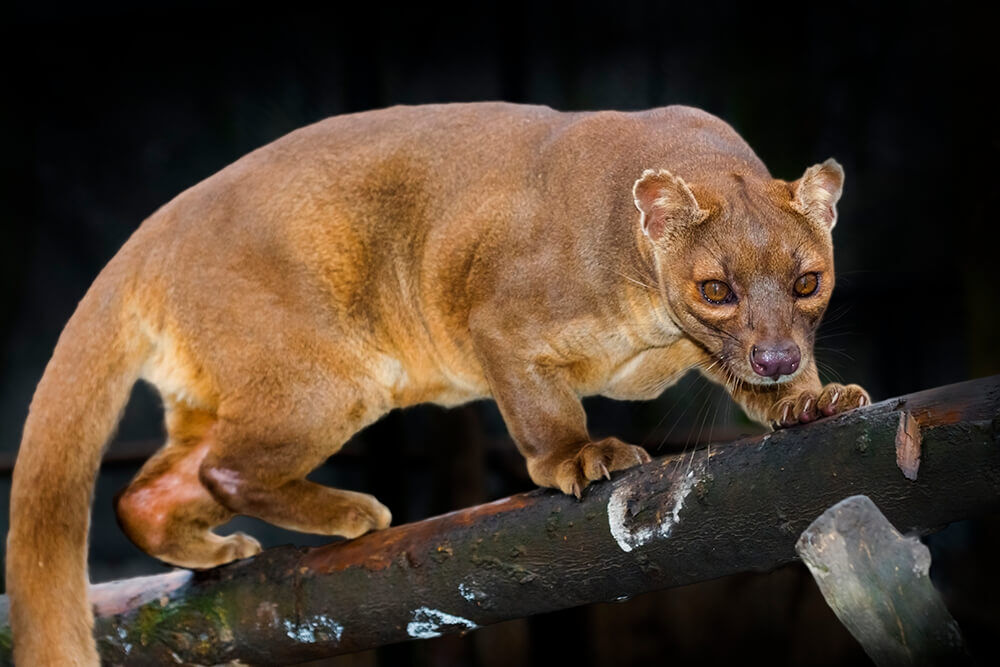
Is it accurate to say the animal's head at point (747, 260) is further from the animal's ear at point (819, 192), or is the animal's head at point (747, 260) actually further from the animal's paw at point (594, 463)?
the animal's paw at point (594, 463)

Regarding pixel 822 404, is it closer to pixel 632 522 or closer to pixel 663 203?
pixel 632 522

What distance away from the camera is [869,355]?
22.4 ft

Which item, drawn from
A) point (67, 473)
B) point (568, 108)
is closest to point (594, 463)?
point (67, 473)

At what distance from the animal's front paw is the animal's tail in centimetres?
192

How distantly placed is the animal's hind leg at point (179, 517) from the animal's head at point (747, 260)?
4.80ft

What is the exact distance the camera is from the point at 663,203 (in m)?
3.02

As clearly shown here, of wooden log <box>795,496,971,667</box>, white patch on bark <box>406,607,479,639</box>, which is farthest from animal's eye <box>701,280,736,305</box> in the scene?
white patch on bark <box>406,607,479,639</box>

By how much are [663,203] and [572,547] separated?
909 mm

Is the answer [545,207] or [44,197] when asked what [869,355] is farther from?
[44,197]

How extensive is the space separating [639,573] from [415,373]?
3.84 ft

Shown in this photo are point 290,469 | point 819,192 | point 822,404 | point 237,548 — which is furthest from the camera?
point 237,548

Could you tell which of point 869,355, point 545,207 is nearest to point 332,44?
point 869,355

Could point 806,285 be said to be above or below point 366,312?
above

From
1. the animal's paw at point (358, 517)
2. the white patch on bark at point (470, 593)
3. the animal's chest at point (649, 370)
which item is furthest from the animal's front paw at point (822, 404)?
the animal's paw at point (358, 517)
